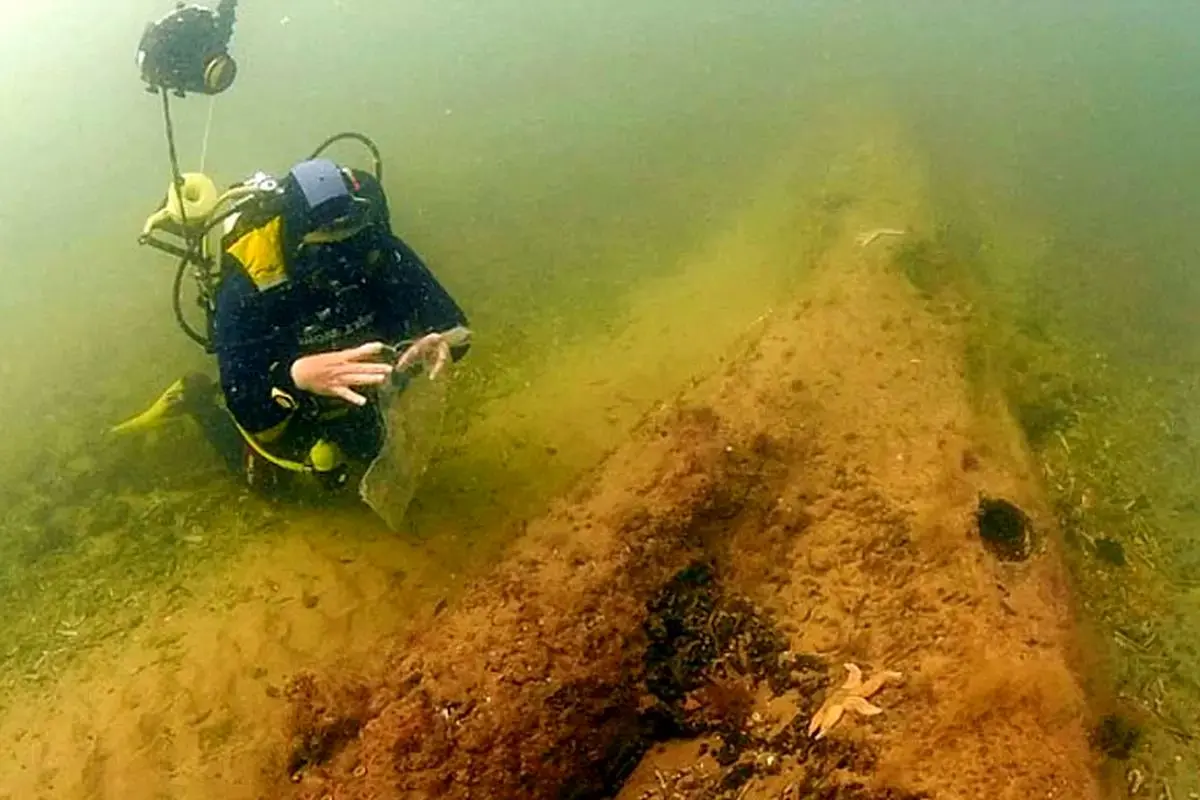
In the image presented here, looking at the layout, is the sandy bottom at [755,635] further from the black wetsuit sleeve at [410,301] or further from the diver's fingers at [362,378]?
the black wetsuit sleeve at [410,301]

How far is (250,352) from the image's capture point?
3.97m

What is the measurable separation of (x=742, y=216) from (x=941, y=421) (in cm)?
352

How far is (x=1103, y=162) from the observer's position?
817 centimetres

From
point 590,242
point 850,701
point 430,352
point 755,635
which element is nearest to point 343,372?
point 430,352

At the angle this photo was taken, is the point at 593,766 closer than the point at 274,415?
Yes

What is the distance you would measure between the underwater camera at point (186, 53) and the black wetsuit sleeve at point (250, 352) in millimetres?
1408

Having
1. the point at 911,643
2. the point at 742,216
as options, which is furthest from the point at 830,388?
the point at 742,216

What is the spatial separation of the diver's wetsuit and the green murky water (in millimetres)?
769

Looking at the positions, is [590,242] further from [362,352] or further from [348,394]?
[348,394]

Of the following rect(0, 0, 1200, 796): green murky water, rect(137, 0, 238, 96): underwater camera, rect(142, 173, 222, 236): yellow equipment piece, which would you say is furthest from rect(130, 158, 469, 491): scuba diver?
rect(137, 0, 238, 96): underwater camera

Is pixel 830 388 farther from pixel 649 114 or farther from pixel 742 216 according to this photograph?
pixel 649 114

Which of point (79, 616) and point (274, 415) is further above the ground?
point (274, 415)

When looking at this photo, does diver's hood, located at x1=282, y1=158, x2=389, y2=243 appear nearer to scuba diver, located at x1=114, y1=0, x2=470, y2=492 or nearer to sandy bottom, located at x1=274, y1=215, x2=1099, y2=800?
scuba diver, located at x1=114, y1=0, x2=470, y2=492

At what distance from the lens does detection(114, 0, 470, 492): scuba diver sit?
3789 mm
